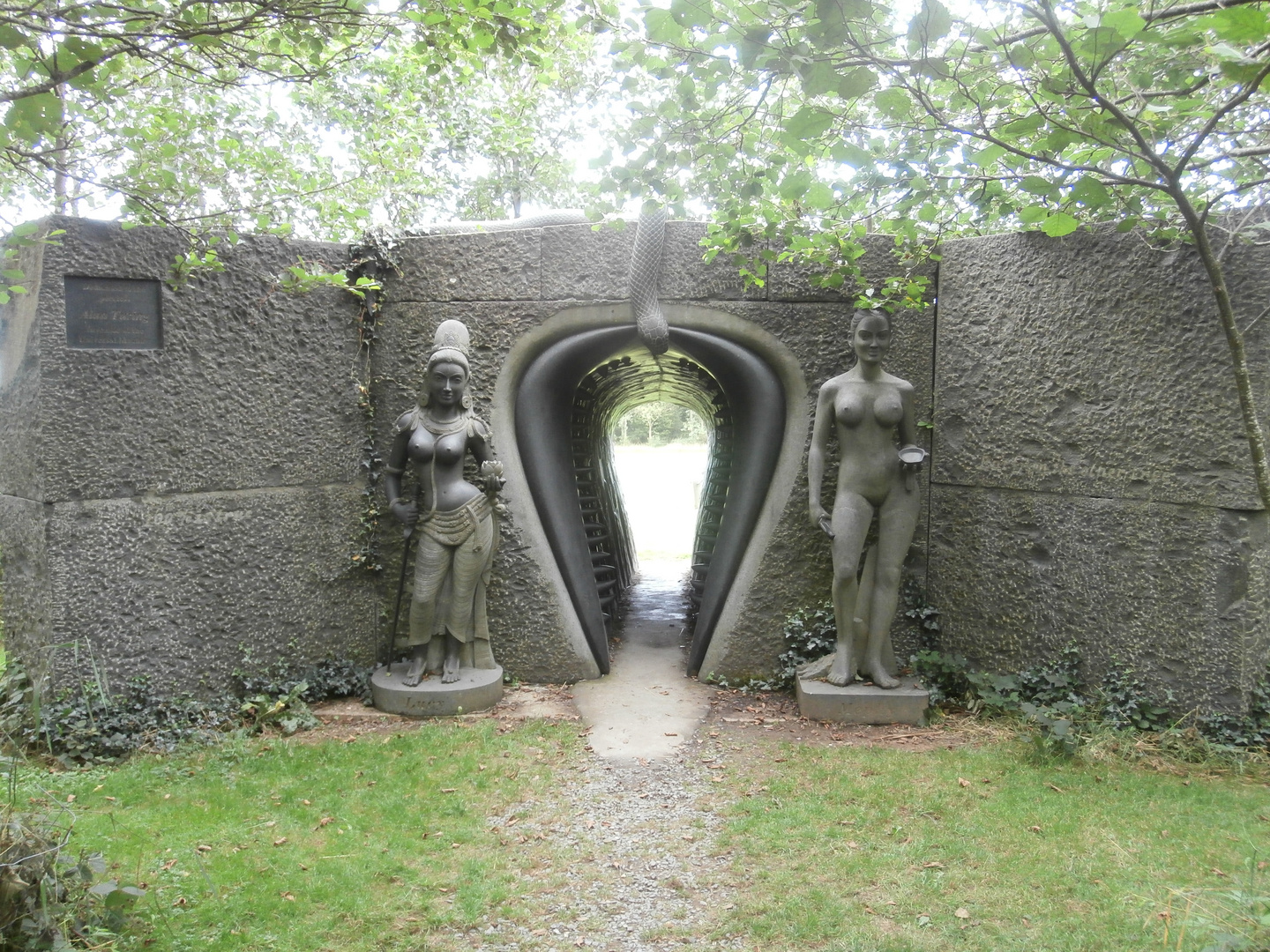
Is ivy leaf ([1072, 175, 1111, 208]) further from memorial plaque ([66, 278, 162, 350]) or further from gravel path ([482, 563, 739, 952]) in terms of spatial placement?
memorial plaque ([66, 278, 162, 350])

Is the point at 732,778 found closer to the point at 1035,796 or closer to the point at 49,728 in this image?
the point at 1035,796

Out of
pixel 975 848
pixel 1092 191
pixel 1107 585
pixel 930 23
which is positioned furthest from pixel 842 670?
pixel 930 23

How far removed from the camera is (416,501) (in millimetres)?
5363

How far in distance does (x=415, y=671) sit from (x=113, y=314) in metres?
2.66

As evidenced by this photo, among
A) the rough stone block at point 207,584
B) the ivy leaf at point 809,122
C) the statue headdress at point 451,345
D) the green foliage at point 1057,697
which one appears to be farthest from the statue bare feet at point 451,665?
the ivy leaf at point 809,122

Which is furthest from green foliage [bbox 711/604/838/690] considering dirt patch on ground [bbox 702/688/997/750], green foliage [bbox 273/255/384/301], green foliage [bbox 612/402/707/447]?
green foliage [bbox 612/402/707/447]

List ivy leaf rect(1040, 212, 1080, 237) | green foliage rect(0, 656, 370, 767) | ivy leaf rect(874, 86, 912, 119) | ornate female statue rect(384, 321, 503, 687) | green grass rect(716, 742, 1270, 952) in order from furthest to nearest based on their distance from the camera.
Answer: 1. ornate female statue rect(384, 321, 503, 687)
2. green foliage rect(0, 656, 370, 767)
3. ivy leaf rect(1040, 212, 1080, 237)
4. green grass rect(716, 742, 1270, 952)
5. ivy leaf rect(874, 86, 912, 119)

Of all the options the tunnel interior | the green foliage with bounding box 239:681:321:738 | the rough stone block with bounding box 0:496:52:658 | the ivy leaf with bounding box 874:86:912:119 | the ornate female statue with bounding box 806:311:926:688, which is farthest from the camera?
the tunnel interior

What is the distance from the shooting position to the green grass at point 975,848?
289cm

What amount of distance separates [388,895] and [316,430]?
317 centimetres

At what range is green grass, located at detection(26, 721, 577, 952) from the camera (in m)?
2.91

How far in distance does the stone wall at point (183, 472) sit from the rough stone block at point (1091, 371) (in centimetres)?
405

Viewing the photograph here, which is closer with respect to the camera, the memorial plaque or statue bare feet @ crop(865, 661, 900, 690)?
the memorial plaque

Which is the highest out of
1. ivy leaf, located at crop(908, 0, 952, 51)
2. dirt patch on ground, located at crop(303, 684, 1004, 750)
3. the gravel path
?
ivy leaf, located at crop(908, 0, 952, 51)
